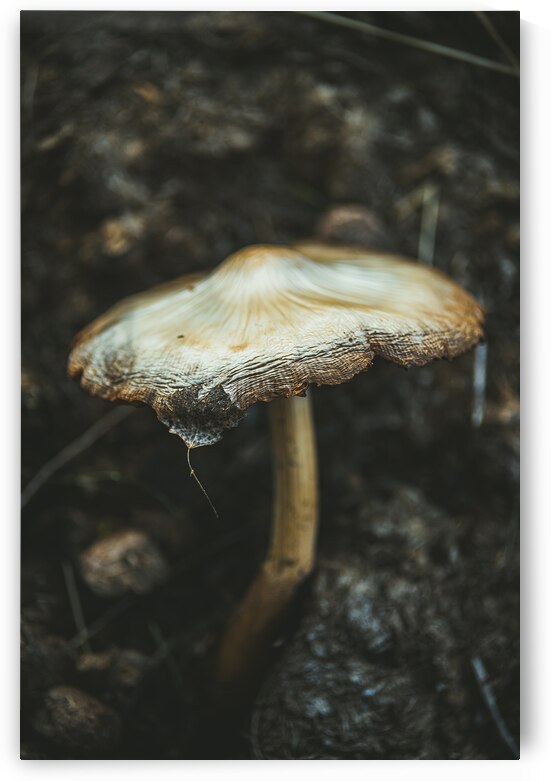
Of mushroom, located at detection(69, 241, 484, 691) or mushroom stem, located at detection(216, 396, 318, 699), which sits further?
mushroom stem, located at detection(216, 396, 318, 699)

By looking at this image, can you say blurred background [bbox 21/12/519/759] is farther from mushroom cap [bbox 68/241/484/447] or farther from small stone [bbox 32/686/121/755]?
mushroom cap [bbox 68/241/484/447]

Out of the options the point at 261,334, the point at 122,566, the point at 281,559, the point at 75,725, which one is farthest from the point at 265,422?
the point at 75,725

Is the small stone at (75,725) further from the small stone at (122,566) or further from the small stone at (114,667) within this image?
the small stone at (122,566)

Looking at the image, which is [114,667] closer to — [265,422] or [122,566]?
[122,566]

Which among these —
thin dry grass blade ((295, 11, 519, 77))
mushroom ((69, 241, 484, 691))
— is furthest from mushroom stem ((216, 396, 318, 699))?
thin dry grass blade ((295, 11, 519, 77))

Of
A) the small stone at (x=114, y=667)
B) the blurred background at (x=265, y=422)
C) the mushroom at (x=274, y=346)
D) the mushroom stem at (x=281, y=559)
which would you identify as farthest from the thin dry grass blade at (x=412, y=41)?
the small stone at (x=114, y=667)

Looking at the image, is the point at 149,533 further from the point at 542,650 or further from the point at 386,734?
the point at 542,650

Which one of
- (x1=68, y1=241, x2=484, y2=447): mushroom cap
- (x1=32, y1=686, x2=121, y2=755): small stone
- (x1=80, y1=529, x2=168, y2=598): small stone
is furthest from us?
(x1=80, y1=529, x2=168, y2=598): small stone
